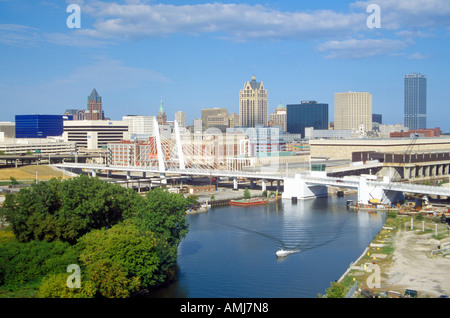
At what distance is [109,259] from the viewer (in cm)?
915

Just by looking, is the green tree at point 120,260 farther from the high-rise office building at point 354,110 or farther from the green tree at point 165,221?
the high-rise office building at point 354,110

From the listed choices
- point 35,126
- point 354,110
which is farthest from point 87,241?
point 354,110

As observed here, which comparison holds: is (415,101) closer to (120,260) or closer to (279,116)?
(279,116)

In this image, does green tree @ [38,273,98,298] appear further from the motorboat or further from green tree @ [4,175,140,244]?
the motorboat

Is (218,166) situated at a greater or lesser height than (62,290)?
greater

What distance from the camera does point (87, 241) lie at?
10211 millimetres

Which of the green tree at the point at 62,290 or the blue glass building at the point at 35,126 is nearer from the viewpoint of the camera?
the green tree at the point at 62,290

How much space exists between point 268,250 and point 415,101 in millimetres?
88611

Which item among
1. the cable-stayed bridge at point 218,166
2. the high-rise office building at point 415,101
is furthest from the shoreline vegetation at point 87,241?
the high-rise office building at point 415,101

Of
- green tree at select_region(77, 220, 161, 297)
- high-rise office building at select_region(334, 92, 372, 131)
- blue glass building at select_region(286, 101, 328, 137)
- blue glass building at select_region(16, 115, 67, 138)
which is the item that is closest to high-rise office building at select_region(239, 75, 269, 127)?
blue glass building at select_region(286, 101, 328, 137)

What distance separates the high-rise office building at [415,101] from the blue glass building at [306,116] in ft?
67.9

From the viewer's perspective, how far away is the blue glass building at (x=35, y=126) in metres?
55.1
